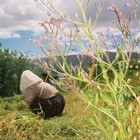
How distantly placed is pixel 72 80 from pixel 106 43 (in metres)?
0.57

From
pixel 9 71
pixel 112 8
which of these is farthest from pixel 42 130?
Result: pixel 9 71

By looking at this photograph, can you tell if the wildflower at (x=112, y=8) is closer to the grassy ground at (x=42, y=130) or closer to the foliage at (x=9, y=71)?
the grassy ground at (x=42, y=130)

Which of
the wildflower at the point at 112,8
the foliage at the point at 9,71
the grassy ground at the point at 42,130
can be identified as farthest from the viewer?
the foliage at the point at 9,71

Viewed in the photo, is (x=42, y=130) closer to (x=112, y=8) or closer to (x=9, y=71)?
(x=112, y=8)

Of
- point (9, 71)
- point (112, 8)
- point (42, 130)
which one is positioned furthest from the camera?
point (9, 71)

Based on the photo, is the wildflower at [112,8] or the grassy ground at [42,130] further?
the grassy ground at [42,130]

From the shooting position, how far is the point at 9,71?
1592 cm

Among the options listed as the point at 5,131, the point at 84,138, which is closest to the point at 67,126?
the point at 84,138

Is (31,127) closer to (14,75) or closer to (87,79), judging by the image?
(87,79)

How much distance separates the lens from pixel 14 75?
16.1 meters

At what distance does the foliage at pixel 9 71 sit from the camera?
15781 mm

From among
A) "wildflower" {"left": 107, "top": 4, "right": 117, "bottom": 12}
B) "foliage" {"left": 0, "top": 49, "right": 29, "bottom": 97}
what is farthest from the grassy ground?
"foliage" {"left": 0, "top": 49, "right": 29, "bottom": 97}

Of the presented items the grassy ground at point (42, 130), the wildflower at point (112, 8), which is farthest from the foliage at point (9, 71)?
the wildflower at point (112, 8)

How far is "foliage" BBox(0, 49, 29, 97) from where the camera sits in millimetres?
15781
